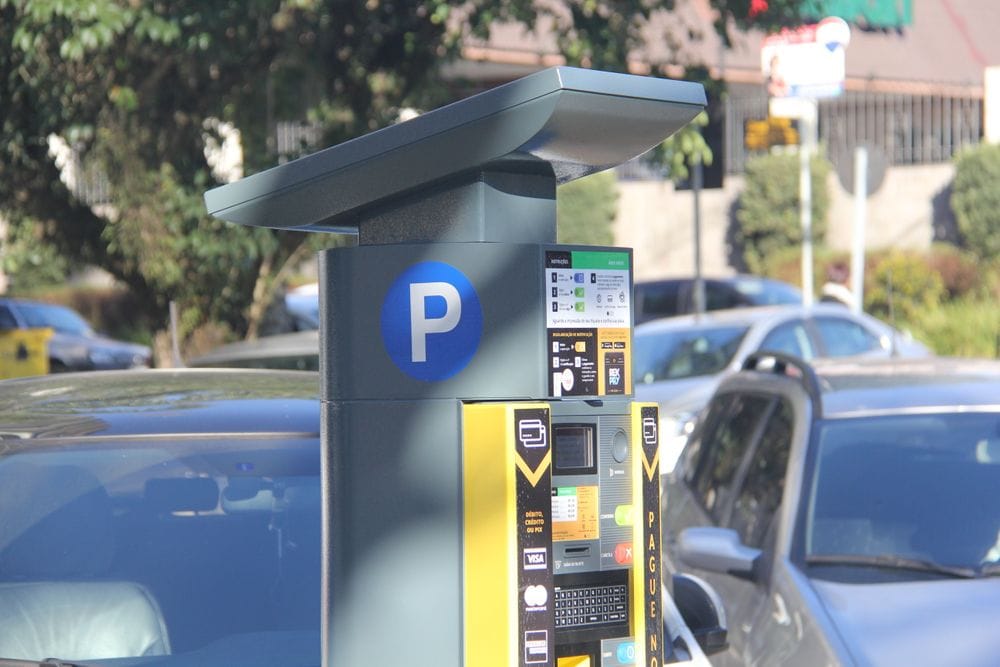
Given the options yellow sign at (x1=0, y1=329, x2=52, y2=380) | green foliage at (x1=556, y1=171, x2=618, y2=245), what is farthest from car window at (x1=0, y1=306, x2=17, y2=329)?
green foliage at (x1=556, y1=171, x2=618, y2=245)

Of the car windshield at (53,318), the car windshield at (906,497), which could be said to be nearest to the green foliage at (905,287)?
the car windshield at (53,318)

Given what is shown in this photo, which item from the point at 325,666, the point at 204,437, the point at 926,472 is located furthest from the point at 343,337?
the point at 926,472

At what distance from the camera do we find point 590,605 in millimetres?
2611

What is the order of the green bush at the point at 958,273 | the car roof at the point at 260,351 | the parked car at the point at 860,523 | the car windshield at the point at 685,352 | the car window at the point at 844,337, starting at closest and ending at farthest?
the parked car at the point at 860,523 → the car roof at the point at 260,351 → the car windshield at the point at 685,352 → the car window at the point at 844,337 → the green bush at the point at 958,273

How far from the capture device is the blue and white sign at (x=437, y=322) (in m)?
2.55

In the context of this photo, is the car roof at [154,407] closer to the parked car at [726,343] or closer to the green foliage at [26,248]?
the parked car at [726,343]

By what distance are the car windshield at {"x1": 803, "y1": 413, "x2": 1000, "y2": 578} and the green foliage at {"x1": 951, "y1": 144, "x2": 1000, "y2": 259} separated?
66.2 ft

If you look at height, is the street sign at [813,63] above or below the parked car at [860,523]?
above

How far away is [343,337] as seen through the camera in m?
2.61

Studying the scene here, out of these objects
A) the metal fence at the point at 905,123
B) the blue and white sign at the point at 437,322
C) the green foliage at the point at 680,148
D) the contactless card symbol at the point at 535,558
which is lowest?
the contactless card symbol at the point at 535,558

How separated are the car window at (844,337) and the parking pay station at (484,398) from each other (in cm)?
999

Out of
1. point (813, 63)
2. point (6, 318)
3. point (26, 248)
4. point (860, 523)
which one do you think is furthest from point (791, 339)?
point (6, 318)

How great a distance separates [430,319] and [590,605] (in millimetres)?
576

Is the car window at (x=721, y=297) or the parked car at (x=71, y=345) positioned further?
the parked car at (x=71, y=345)
